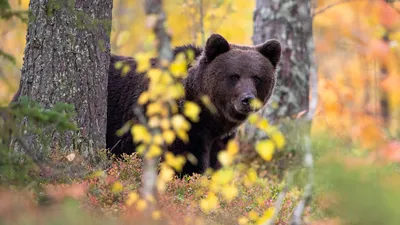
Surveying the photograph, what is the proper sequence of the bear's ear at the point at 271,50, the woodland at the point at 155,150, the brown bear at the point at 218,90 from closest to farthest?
the woodland at the point at 155,150
the brown bear at the point at 218,90
the bear's ear at the point at 271,50

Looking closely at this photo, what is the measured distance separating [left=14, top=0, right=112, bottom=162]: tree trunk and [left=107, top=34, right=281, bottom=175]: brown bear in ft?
3.92

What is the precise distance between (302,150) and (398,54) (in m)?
9.10

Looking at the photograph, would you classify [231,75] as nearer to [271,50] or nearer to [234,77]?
[234,77]

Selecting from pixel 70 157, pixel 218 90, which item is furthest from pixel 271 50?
pixel 70 157

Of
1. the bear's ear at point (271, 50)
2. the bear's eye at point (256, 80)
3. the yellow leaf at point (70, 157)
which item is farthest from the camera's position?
the bear's ear at point (271, 50)

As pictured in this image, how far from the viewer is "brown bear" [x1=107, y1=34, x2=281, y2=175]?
24.4 feet

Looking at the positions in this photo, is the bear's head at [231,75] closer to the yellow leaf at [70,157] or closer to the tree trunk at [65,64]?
the tree trunk at [65,64]

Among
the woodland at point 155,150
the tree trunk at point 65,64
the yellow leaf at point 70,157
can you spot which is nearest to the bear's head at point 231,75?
the woodland at point 155,150

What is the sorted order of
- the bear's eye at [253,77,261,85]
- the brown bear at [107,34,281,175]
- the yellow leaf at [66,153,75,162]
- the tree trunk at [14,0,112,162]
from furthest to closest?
1. the bear's eye at [253,77,261,85]
2. the brown bear at [107,34,281,175]
3. the tree trunk at [14,0,112,162]
4. the yellow leaf at [66,153,75,162]

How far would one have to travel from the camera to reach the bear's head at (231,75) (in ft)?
24.4

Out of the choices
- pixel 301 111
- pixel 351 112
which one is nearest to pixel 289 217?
pixel 301 111

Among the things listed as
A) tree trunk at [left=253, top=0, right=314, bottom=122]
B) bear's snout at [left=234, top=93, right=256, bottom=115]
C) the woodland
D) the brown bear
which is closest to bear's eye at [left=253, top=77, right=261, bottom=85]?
the brown bear

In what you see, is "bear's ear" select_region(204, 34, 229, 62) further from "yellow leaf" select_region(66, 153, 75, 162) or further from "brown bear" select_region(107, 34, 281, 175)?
"yellow leaf" select_region(66, 153, 75, 162)

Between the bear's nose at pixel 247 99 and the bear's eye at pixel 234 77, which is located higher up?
the bear's eye at pixel 234 77
